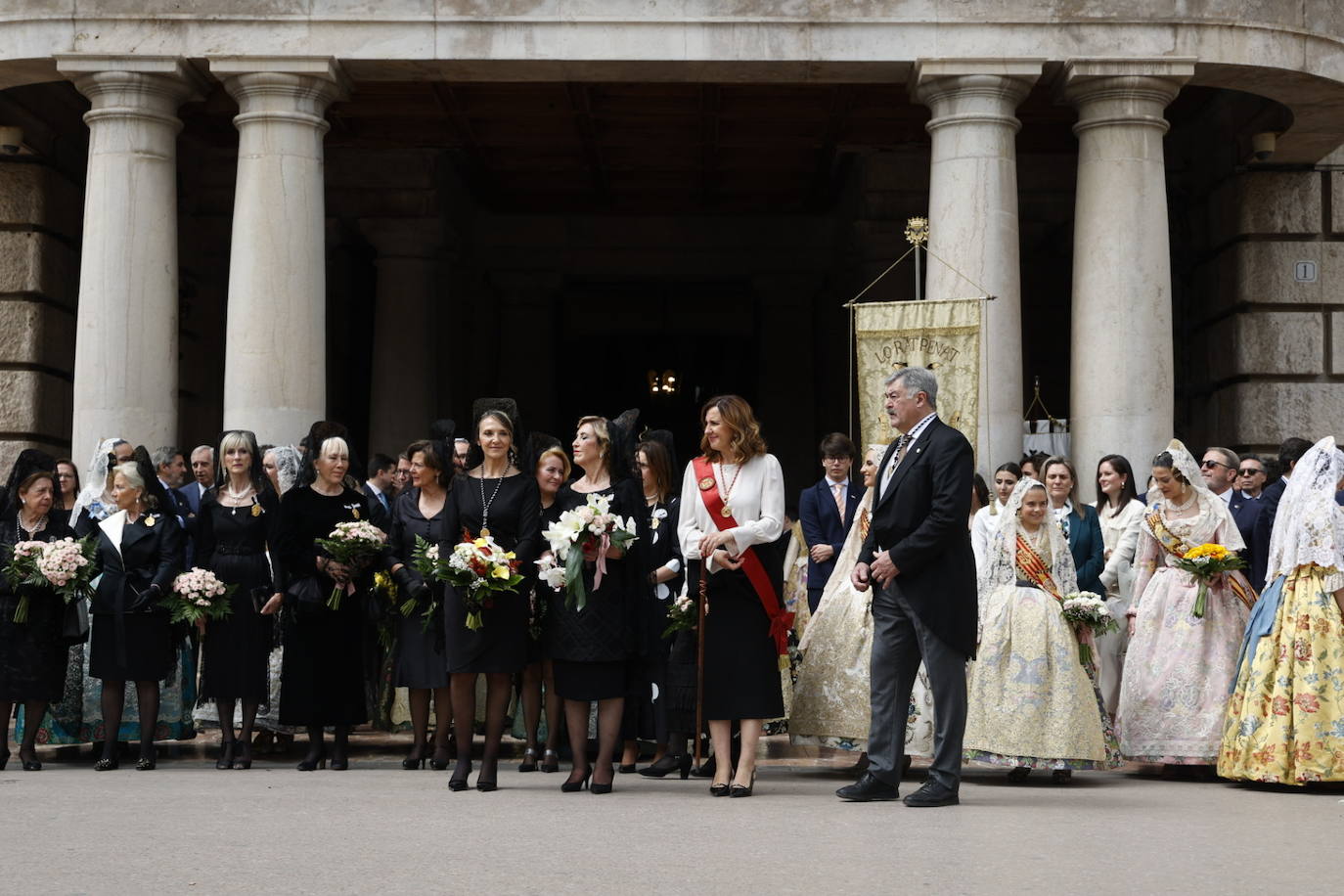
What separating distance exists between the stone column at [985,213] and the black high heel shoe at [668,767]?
16.9ft

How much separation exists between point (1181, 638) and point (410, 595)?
4.44 m

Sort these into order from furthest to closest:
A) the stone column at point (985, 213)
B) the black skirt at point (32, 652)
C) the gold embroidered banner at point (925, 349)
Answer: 1. the stone column at point (985, 213)
2. the gold embroidered banner at point (925, 349)
3. the black skirt at point (32, 652)

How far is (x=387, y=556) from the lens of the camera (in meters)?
10.1

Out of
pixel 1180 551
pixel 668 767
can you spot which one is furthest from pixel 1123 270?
pixel 668 767

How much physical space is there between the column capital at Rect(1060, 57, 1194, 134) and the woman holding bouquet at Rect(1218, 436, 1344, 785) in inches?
231

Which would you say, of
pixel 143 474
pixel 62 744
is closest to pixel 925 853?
pixel 143 474

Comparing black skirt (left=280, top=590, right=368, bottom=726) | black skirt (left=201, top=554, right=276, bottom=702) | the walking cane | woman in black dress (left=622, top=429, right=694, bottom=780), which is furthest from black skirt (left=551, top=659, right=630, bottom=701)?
black skirt (left=201, top=554, right=276, bottom=702)

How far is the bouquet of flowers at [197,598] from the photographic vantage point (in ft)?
33.0

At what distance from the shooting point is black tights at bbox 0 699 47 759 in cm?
1023

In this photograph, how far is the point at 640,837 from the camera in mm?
7023

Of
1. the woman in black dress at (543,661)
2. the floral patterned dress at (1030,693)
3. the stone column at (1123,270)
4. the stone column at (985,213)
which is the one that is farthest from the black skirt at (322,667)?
the stone column at (1123,270)

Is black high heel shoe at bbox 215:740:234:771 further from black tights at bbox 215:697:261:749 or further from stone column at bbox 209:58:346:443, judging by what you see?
stone column at bbox 209:58:346:443

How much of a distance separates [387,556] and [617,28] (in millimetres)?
6152

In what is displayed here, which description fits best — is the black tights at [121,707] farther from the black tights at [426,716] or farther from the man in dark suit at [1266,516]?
the man in dark suit at [1266,516]
